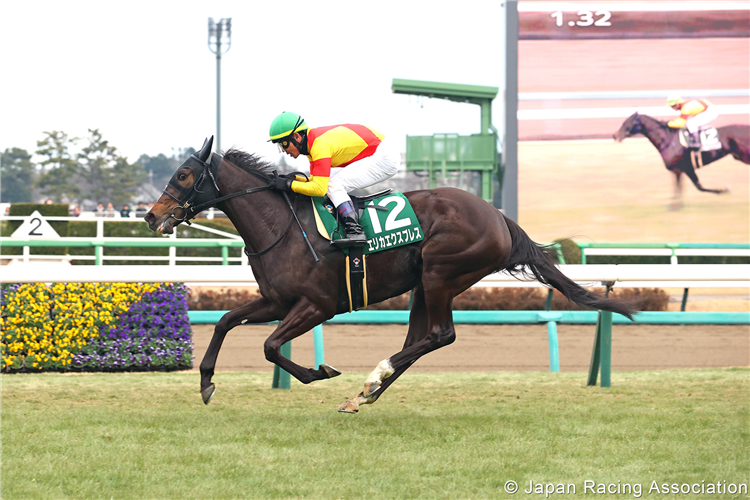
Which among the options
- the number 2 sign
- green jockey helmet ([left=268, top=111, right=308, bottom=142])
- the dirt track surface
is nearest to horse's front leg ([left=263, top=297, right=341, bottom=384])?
green jockey helmet ([left=268, top=111, right=308, bottom=142])

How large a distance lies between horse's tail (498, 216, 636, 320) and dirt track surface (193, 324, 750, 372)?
6.89 ft

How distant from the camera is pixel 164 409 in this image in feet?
13.6

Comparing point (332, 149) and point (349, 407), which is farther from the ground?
point (332, 149)

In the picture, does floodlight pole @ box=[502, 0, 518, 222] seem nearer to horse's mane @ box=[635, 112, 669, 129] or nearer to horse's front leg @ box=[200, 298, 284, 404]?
horse's mane @ box=[635, 112, 669, 129]

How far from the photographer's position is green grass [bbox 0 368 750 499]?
115 inches

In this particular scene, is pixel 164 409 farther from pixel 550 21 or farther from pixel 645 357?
pixel 550 21

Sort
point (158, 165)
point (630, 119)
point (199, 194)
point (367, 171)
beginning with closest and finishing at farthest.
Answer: point (199, 194) → point (367, 171) → point (630, 119) → point (158, 165)

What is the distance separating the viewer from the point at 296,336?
149 inches

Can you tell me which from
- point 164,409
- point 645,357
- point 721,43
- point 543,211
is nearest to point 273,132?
point 164,409

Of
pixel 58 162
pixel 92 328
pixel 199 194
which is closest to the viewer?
pixel 199 194

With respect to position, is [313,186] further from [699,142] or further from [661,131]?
[699,142]

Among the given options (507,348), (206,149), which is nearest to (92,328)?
(206,149)

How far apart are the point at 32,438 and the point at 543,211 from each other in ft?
43.0

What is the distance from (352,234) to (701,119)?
13639 millimetres
